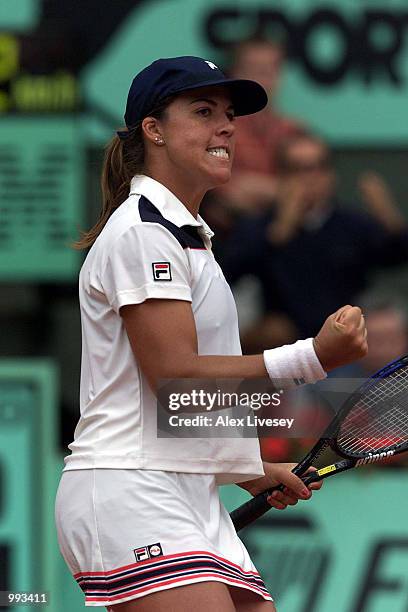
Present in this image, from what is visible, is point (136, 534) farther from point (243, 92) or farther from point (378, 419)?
point (243, 92)

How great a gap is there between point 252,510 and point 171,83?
3.25ft

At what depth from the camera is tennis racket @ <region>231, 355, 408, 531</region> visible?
133 inches

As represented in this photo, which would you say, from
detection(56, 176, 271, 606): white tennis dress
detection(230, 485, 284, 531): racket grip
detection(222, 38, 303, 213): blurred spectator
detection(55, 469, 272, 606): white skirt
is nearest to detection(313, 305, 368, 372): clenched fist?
detection(56, 176, 271, 606): white tennis dress

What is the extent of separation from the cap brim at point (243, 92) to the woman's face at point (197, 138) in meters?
0.04

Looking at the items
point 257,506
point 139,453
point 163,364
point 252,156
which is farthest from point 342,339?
point 252,156

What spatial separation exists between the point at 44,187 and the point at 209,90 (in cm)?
336

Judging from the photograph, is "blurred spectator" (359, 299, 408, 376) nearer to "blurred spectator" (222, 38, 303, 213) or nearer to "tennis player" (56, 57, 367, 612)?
"blurred spectator" (222, 38, 303, 213)

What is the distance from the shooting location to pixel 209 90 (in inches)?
131

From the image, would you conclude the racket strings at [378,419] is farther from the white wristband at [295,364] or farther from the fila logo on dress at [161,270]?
the fila logo on dress at [161,270]

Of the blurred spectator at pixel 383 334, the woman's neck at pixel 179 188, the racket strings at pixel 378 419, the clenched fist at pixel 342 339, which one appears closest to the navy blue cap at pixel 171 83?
the woman's neck at pixel 179 188

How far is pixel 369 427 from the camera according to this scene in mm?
3453

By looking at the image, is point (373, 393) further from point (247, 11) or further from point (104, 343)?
point (247, 11)

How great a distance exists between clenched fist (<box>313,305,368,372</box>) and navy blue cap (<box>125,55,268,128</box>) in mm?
594

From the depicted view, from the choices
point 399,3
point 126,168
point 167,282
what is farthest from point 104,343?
point 399,3
